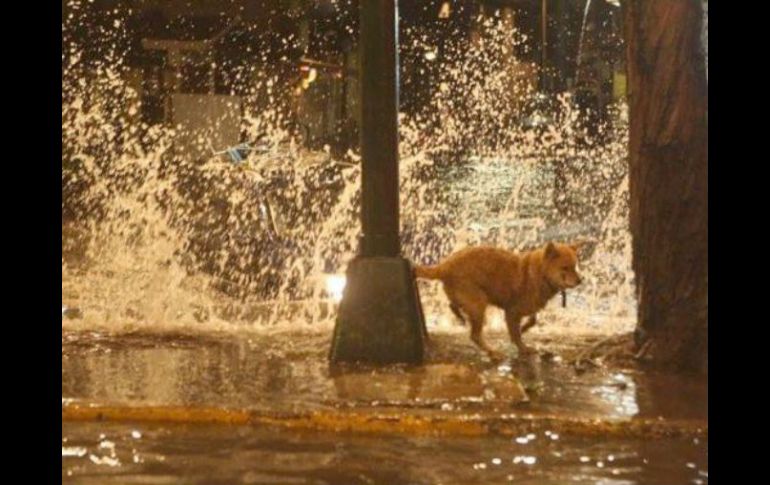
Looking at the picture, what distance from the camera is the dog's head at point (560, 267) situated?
814cm

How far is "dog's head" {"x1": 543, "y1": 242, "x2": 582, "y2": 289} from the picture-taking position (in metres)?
8.14

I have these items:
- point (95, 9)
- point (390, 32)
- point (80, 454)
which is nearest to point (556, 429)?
point (80, 454)

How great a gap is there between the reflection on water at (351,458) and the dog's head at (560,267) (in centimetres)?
218

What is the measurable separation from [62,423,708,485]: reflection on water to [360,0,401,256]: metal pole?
6.62 feet

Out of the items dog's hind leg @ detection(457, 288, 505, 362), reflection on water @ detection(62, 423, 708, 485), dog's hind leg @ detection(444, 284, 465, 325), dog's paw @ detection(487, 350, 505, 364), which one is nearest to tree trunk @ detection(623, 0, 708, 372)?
dog's paw @ detection(487, 350, 505, 364)

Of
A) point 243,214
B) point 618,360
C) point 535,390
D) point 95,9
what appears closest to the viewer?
point 535,390

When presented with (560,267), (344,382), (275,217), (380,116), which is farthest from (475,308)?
(275,217)

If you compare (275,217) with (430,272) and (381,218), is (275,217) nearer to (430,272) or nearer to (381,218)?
(430,272)

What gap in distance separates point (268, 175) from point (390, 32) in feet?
26.2

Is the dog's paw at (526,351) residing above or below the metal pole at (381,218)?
below

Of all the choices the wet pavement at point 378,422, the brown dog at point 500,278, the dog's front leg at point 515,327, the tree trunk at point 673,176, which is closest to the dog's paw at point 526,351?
the dog's front leg at point 515,327

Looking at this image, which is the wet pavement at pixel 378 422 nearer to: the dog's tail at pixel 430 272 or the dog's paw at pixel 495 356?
the dog's paw at pixel 495 356
